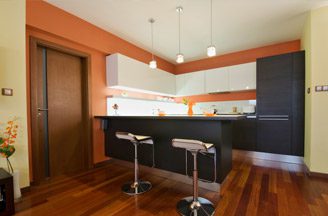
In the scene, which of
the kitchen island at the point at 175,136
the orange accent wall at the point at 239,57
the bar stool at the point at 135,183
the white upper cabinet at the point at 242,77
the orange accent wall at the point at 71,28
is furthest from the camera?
the white upper cabinet at the point at 242,77

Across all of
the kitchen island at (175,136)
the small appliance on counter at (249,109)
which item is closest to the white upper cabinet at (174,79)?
the small appliance on counter at (249,109)

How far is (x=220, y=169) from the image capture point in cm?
194

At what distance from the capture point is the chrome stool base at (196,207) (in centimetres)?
161

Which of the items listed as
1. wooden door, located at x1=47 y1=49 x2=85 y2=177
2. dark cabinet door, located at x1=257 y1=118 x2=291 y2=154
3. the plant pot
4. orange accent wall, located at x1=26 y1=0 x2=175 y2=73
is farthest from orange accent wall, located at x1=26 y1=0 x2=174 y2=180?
dark cabinet door, located at x1=257 y1=118 x2=291 y2=154

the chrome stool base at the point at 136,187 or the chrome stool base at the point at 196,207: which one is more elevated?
the chrome stool base at the point at 196,207

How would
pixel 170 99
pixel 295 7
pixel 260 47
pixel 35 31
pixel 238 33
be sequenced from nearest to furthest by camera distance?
pixel 35 31, pixel 295 7, pixel 238 33, pixel 260 47, pixel 170 99

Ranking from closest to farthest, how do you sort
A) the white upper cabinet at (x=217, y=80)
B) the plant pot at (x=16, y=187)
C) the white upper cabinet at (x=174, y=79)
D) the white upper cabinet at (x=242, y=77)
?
the plant pot at (x=16, y=187) < the white upper cabinet at (x=174, y=79) < the white upper cabinet at (x=242, y=77) < the white upper cabinet at (x=217, y=80)

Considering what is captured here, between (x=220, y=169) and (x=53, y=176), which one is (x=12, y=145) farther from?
(x=220, y=169)

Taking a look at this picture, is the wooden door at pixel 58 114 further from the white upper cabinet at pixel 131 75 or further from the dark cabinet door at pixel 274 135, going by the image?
the dark cabinet door at pixel 274 135

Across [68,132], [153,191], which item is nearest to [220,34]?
[153,191]

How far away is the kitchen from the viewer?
1895mm

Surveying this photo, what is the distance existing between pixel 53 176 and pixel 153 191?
1.75 metres

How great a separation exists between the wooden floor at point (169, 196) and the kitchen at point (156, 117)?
0.06ft

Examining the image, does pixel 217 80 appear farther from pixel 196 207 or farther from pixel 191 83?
pixel 196 207
